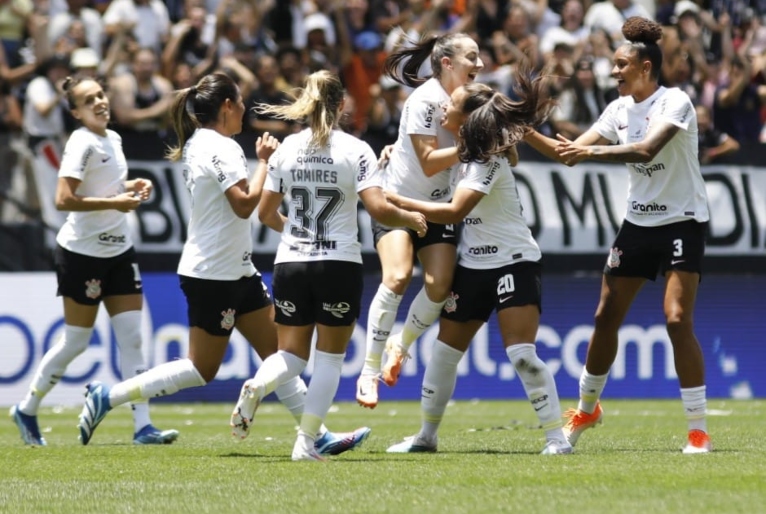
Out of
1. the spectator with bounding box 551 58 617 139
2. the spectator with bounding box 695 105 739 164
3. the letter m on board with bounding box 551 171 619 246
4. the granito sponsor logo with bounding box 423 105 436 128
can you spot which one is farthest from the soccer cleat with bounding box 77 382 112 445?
the spectator with bounding box 695 105 739 164

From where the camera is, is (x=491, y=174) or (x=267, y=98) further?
(x=267, y=98)

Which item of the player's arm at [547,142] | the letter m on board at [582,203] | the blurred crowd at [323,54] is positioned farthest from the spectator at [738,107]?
the player's arm at [547,142]

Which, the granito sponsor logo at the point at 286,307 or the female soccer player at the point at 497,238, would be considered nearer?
→ the granito sponsor logo at the point at 286,307

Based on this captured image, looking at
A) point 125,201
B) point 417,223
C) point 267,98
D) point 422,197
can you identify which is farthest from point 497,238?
point 267,98

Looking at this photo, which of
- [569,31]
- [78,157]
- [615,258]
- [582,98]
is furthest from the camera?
[569,31]

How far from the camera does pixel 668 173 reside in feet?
29.2

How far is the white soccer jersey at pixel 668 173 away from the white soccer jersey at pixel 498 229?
0.84 metres

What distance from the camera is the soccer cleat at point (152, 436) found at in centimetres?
1028

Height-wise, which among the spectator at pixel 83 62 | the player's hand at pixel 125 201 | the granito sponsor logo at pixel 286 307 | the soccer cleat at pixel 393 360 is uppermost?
the spectator at pixel 83 62

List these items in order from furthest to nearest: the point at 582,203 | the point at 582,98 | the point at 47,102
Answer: the point at 582,98
the point at 582,203
the point at 47,102

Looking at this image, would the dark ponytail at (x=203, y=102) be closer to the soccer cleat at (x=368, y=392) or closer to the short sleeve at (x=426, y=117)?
the short sleeve at (x=426, y=117)

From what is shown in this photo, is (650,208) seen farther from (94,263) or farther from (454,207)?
(94,263)

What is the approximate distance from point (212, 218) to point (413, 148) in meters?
1.40

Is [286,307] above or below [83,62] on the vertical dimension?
below
